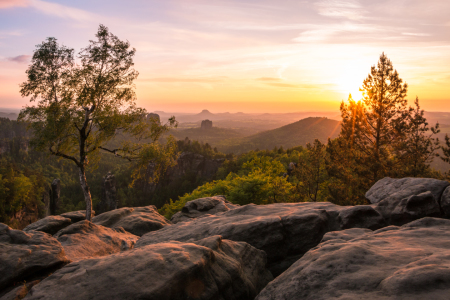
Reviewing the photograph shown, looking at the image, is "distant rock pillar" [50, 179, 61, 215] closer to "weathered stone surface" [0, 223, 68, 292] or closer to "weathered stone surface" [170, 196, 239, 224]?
"weathered stone surface" [170, 196, 239, 224]

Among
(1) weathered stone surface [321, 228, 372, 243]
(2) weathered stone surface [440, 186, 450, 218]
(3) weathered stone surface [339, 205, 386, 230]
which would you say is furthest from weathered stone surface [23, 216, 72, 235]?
(2) weathered stone surface [440, 186, 450, 218]

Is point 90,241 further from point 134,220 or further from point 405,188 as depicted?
point 405,188

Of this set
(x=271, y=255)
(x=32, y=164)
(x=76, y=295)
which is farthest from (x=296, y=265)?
(x=32, y=164)

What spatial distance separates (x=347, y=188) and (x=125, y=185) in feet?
454

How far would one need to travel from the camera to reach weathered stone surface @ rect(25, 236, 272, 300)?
7.17m

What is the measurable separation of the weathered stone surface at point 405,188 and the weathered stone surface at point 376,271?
4.30 m

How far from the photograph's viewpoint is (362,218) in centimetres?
1282

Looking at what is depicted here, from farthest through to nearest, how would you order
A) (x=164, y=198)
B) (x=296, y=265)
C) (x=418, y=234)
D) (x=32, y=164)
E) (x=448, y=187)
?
(x=32, y=164) → (x=164, y=198) → (x=448, y=187) → (x=418, y=234) → (x=296, y=265)

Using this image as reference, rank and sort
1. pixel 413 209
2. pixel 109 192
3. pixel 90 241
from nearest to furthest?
pixel 413 209
pixel 90 241
pixel 109 192

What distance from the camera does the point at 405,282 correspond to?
221 inches

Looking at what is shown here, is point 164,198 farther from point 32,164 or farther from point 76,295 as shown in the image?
point 76,295

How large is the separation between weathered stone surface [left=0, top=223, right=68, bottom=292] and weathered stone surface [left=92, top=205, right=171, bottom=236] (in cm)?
996

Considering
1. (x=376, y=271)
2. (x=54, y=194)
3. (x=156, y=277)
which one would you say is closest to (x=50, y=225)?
(x=156, y=277)

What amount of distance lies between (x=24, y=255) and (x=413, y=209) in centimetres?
1716
